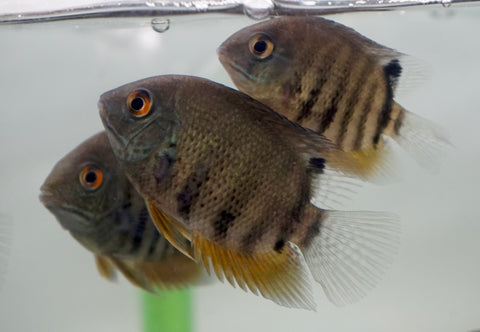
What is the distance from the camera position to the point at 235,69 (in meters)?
1.18

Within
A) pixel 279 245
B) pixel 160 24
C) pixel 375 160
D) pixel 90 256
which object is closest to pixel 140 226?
pixel 279 245

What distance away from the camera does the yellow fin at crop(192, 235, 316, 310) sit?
1.05 m

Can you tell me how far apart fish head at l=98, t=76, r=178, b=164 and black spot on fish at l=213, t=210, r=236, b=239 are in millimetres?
201

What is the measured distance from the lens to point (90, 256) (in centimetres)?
352

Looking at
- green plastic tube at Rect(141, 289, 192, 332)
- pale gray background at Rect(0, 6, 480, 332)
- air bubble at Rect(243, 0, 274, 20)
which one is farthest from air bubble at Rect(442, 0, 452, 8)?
green plastic tube at Rect(141, 289, 192, 332)

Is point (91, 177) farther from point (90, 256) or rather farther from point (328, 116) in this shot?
point (90, 256)

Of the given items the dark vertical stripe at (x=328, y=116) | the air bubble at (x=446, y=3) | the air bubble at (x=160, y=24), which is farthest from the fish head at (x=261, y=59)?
the air bubble at (x=446, y=3)

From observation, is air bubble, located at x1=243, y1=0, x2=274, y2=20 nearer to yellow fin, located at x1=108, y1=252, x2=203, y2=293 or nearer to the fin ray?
the fin ray

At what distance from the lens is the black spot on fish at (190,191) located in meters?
0.99

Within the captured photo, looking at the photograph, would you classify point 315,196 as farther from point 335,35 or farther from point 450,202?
point 450,202

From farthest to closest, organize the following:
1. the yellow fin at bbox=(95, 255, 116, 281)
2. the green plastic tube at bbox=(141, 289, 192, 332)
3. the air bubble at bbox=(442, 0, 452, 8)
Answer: the air bubble at bbox=(442, 0, 452, 8) → the green plastic tube at bbox=(141, 289, 192, 332) → the yellow fin at bbox=(95, 255, 116, 281)

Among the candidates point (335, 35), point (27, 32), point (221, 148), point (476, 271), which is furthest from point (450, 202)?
point (27, 32)

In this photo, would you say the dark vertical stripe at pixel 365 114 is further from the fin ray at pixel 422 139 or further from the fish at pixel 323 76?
the fin ray at pixel 422 139

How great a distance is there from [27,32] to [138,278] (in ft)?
8.39
